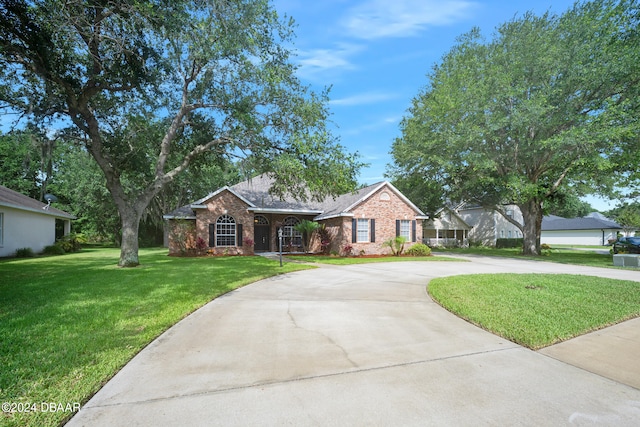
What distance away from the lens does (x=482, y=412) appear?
2932mm

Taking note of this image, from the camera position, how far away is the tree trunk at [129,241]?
1431cm

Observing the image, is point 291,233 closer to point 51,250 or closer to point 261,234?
point 261,234

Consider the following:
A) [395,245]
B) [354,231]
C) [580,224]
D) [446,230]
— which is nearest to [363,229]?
[354,231]

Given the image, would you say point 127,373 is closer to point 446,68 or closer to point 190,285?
point 190,285

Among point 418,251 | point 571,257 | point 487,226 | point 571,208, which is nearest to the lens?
point 418,251

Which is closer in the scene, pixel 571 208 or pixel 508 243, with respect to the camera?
pixel 508 243

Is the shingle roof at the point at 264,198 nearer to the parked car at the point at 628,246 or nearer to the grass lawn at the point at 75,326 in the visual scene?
the grass lawn at the point at 75,326

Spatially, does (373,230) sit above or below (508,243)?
above

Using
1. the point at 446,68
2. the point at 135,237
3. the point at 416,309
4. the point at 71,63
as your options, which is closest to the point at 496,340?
the point at 416,309

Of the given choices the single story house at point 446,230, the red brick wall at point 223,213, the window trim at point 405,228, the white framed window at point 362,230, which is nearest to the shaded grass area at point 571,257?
the window trim at point 405,228

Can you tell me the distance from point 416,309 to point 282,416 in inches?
176

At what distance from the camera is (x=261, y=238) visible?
24.5 metres

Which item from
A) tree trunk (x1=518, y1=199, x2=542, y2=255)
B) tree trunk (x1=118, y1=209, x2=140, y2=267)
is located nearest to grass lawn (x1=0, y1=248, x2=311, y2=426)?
tree trunk (x1=118, y1=209, x2=140, y2=267)

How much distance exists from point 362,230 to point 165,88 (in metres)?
14.3
